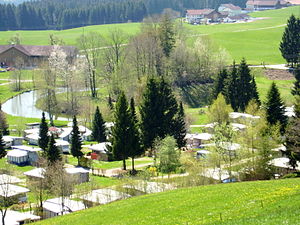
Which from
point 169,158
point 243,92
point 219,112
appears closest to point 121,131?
point 169,158

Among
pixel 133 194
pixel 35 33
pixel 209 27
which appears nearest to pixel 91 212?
pixel 133 194

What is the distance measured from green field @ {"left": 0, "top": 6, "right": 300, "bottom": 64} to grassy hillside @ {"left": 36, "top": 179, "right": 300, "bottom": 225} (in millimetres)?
84265

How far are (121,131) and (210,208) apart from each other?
2823 cm

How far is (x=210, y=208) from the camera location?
28969mm

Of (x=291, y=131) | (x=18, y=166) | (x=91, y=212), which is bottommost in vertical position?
(x=18, y=166)

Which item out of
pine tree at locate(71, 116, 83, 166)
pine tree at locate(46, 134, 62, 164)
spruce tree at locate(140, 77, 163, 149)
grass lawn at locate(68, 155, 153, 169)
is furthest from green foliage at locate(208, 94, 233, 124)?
pine tree at locate(46, 134, 62, 164)

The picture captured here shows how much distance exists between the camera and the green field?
4934 inches

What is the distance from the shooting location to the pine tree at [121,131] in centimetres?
5616

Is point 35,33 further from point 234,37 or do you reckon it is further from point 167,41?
point 167,41

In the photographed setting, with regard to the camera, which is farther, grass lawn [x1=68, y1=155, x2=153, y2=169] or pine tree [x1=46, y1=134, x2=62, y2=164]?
grass lawn [x1=68, y1=155, x2=153, y2=169]

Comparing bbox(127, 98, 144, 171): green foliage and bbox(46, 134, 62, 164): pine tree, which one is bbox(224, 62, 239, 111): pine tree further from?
bbox(46, 134, 62, 164): pine tree

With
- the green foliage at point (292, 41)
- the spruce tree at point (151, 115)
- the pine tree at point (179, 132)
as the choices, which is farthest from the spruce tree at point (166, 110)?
the green foliage at point (292, 41)

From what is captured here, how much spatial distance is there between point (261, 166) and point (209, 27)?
135443 millimetres

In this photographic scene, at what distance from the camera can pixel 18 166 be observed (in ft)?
195
